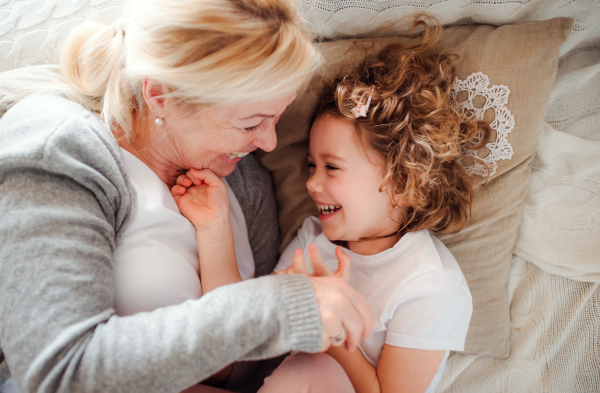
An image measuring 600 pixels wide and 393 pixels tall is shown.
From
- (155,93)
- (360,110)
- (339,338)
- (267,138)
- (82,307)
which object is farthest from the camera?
(360,110)

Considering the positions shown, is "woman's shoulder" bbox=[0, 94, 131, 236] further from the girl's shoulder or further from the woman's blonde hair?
the girl's shoulder

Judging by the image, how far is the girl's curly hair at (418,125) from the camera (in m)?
1.18

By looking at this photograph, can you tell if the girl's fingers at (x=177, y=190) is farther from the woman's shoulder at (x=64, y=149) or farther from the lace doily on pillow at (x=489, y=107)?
the lace doily on pillow at (x=489, y=107)

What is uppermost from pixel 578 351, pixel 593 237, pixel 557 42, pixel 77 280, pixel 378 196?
pixel 557 42

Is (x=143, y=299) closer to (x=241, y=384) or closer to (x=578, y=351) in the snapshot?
(x=241, y=384)

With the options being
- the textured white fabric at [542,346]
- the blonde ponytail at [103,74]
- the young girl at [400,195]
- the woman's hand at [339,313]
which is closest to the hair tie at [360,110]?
the young girl at [400,195]

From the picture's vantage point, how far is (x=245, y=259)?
1.35 meters

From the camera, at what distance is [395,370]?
3.72 feet

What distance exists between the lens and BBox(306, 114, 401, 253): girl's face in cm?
122

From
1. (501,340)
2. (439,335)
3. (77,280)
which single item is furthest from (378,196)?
(77,280)

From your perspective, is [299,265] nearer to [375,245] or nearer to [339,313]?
[339,313]

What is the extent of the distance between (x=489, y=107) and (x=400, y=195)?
421 mm

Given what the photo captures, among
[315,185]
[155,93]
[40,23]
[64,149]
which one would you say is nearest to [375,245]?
[315,185]

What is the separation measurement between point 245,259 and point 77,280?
2.09 ft
